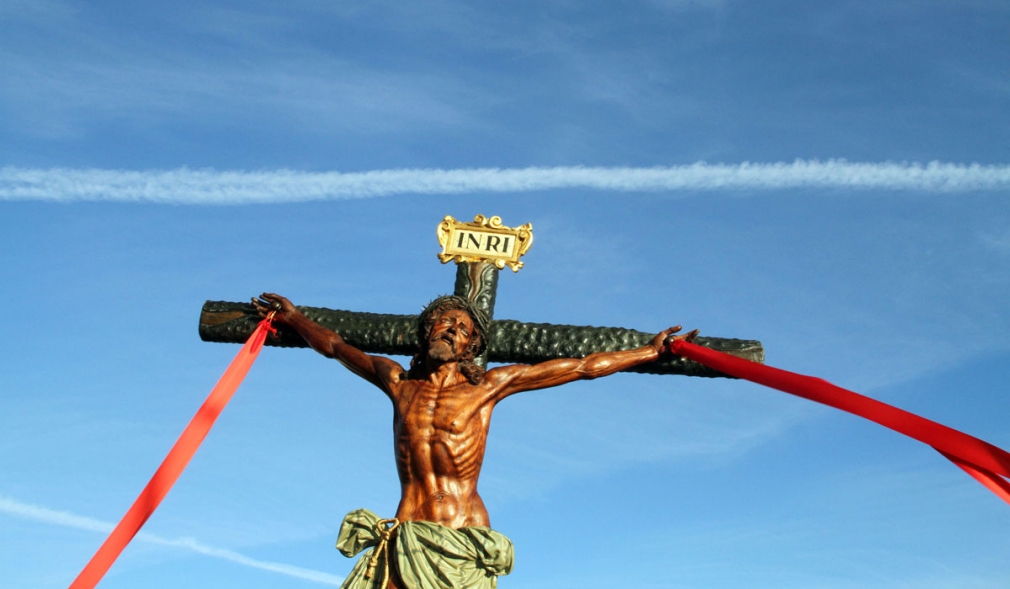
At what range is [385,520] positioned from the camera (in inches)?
281

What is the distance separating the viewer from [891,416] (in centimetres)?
706

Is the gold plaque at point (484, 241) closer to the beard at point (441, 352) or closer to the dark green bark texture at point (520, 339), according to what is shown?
the dark green bark texture at point (520, 339)

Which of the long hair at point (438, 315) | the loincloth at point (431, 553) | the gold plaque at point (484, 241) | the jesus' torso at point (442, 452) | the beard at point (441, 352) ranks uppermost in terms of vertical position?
the gold plaque at point (484, 241)

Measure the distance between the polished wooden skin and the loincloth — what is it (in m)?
0.17

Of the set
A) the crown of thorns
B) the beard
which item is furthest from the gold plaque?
the beard

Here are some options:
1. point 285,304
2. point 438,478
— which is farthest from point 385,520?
point 285,304

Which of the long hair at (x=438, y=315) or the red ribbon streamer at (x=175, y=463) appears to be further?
the long hair at (x=438, y=315)

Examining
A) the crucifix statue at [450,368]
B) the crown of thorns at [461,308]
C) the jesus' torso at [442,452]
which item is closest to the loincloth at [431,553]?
the crucifix statue at [450,368]

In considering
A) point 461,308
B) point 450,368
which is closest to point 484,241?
point 461,308

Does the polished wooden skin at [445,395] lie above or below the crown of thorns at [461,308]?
below

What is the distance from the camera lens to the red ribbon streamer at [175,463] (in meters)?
7.10

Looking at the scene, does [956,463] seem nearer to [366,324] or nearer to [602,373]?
[602,373]

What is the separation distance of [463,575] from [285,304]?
2.48 meters

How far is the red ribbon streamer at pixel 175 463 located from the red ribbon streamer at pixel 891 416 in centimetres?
295
